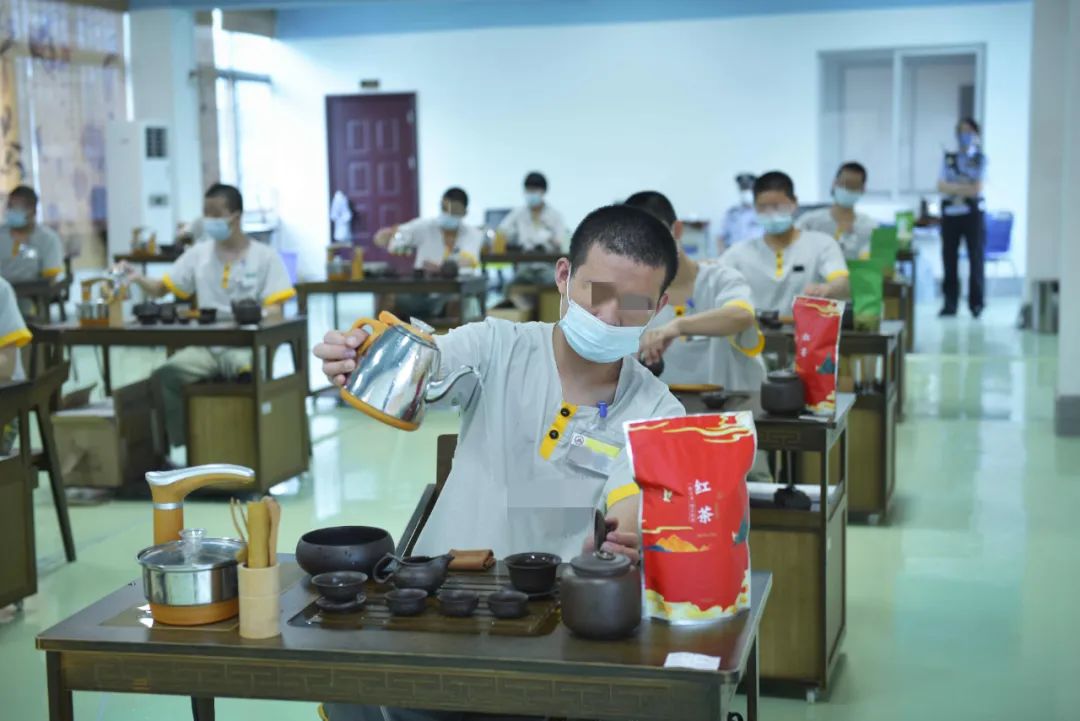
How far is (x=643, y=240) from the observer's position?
7.60ft

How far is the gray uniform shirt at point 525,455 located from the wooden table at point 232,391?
323 cm

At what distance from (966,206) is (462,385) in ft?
33.0

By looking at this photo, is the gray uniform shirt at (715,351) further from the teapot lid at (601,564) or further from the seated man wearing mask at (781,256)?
the teapot lid at (601,564)

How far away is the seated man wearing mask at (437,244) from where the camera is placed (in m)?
8.77

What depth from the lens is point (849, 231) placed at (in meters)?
8.39

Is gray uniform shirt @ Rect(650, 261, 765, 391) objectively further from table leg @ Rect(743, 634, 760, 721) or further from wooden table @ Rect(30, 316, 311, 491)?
table leg @ Rect(743, 634, 760, 721)

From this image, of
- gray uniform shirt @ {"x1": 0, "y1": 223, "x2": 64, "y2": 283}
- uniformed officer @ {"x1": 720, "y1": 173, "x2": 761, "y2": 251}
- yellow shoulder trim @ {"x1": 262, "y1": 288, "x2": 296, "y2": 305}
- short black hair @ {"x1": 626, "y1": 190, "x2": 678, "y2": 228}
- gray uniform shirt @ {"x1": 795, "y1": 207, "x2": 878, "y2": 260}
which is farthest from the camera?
uniformed officer @ {"x1": 720, "y1": 173, "x2": 761, "y2": 251}

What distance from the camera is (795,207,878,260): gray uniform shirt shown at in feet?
27.1

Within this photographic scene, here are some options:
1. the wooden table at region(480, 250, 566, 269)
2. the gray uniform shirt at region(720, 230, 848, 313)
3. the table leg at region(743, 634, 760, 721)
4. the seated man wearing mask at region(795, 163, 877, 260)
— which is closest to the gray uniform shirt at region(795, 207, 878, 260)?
the seated man wearing mask at region(795, 163, 877, 260)

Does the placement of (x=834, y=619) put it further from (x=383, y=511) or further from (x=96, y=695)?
(x=383, y=511)

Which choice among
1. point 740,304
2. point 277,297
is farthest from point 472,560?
point 277,297

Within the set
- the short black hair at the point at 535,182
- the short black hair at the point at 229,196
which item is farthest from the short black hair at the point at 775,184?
the short black hair at the point at 535,182

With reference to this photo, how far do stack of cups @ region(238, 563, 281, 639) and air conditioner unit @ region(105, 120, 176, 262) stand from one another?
1072 centimetres

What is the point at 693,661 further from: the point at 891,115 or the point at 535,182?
the point at 891,115
